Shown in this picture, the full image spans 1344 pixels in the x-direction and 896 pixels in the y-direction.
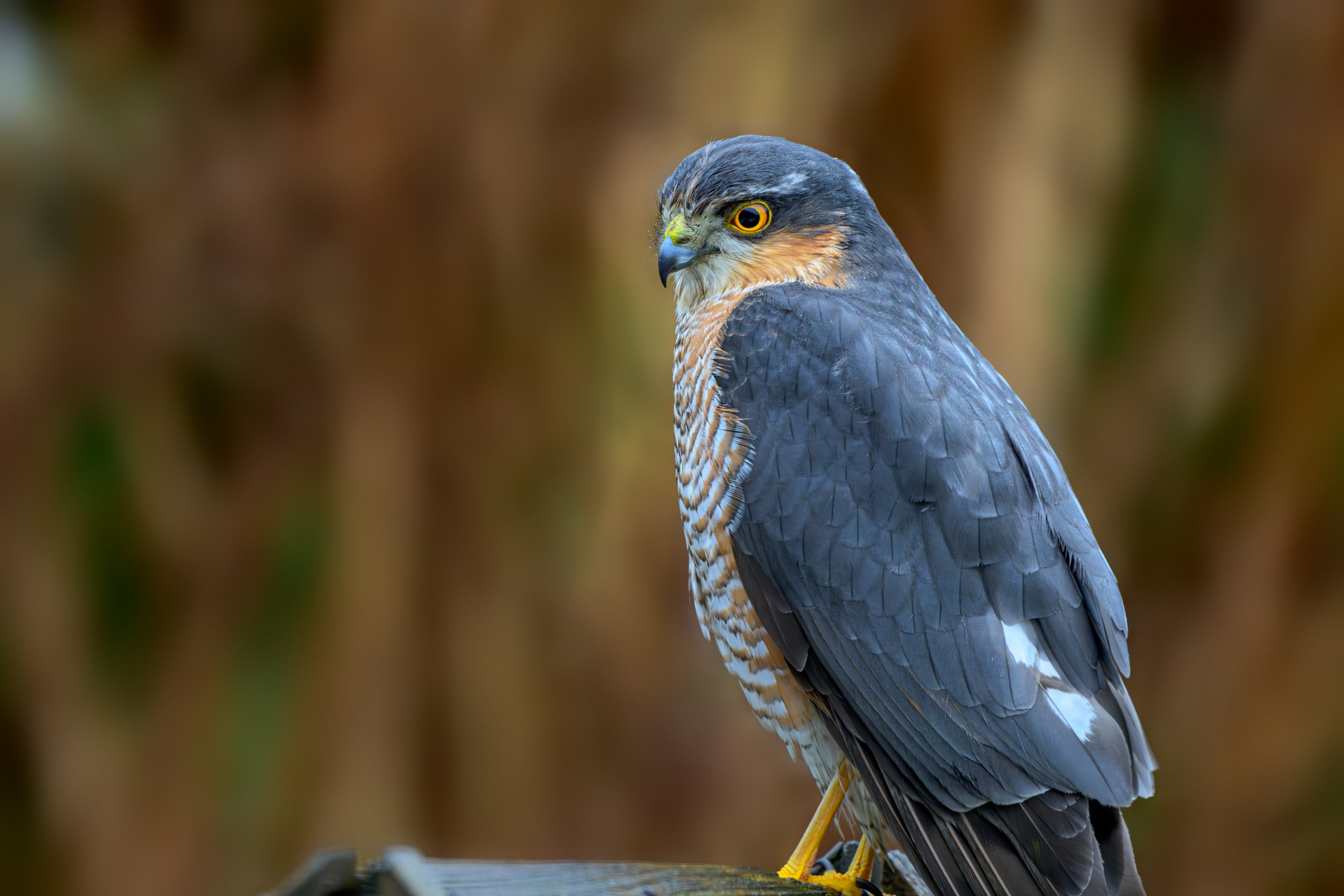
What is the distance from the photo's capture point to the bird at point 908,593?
8.07ft

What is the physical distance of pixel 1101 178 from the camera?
19.8 ft

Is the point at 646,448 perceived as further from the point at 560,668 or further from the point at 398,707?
the point at 398,707

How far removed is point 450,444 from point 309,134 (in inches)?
58.1

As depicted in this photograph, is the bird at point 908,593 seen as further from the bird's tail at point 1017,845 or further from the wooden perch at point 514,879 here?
the wooden perch at point 514,879

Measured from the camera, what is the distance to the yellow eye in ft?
10.2

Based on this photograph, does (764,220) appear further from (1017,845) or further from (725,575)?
(1017,845)

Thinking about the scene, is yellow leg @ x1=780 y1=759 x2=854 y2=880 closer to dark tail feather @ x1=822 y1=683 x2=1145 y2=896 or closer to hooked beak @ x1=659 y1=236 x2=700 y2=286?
dark tail feather @ x1=822 y1=683 x2=1145 y2=896

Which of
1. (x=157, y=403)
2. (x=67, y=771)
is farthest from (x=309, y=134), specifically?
(x=67, y=771)

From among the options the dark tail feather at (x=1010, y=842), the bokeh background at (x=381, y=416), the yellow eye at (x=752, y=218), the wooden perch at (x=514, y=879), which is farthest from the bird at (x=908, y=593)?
the bokeh background at (x=381, y=416)

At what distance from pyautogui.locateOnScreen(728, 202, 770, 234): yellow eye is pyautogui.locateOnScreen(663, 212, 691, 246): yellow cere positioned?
109 millimetres

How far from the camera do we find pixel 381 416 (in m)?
5.58

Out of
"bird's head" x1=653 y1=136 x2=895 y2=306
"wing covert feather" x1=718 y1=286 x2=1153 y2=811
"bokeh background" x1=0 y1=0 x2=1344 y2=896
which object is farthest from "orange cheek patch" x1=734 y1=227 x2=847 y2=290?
"bokeh background" x1=0 y1=0 x2=1344 y2=896

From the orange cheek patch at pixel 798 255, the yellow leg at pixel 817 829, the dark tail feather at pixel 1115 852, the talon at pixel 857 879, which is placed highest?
the orange cheek patch at pixel 798 255

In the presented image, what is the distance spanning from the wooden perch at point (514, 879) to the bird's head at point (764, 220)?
1.36 metres
